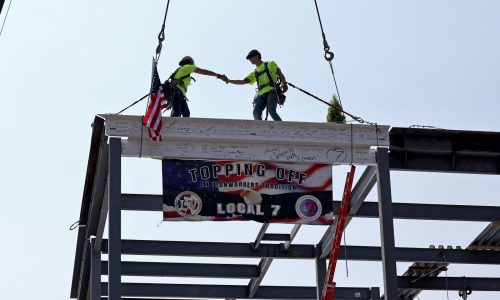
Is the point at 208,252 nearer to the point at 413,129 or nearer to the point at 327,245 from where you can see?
the point at 327,245

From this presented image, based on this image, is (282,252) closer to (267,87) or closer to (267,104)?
(267,104)

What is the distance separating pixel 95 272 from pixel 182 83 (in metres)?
5.14

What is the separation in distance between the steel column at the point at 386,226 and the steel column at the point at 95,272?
715 cm

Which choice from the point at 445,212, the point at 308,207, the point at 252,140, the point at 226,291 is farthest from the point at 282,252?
the point at 252,140

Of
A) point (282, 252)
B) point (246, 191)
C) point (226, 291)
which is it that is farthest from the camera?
point (226, 291)

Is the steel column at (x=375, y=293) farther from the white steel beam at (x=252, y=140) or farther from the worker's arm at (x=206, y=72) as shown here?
the worker's arm at (x=206, y=72)

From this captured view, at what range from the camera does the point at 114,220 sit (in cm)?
2338

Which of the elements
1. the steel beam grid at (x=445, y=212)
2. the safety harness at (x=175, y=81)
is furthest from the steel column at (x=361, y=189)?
the safety harness at (x=175, y=81)

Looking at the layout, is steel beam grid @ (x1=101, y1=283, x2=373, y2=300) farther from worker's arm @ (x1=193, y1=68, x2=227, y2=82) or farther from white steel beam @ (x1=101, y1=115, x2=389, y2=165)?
white steel beam @ (x1=101, y1=115, x2=389, y2=165)

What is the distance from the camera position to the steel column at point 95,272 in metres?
28.0

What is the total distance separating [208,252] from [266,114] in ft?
A: 16.2

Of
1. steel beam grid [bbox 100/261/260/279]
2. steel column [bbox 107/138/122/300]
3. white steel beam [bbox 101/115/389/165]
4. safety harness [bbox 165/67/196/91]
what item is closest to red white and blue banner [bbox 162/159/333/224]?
white steel beam [bbox 101/115/389/165]

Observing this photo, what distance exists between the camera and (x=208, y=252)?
29891mm

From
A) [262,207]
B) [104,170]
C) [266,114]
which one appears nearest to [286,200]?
[262,207]
